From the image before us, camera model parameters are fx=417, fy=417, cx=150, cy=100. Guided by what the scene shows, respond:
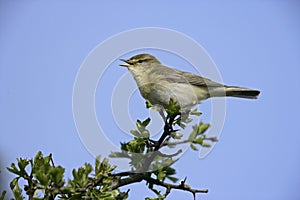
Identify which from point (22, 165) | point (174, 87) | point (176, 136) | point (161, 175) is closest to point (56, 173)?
point (22, 165)

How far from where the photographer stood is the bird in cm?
476

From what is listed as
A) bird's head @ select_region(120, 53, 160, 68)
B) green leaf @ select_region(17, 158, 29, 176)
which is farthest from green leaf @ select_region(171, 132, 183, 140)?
bird's head @ select_region(120, 53, 160, 68)

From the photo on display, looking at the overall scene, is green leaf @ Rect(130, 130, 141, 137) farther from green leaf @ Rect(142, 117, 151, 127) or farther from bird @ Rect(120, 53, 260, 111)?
Result: bird @ Rect(120, 53, 260, 111)

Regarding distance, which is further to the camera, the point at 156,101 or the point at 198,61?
the point at 156,101

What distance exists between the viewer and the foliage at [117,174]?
245 centimetres

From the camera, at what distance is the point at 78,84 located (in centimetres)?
308

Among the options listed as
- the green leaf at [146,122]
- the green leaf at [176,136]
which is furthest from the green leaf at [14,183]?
the green leaf at [176,136]

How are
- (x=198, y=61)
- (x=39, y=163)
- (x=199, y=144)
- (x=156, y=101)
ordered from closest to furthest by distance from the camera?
(x=199, y=144) → (x=39, y=163) → (x=198, y=61) → (x=156, y=101)

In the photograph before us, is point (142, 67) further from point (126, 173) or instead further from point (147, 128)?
point (126, 173)

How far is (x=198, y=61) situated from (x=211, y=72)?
0.14 metres

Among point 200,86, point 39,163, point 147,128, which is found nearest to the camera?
point 39,163

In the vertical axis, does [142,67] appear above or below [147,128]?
above

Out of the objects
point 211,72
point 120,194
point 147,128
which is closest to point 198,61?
point 211,72

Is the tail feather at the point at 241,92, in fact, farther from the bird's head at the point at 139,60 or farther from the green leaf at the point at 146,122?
the green leaf at the point at 146,122
